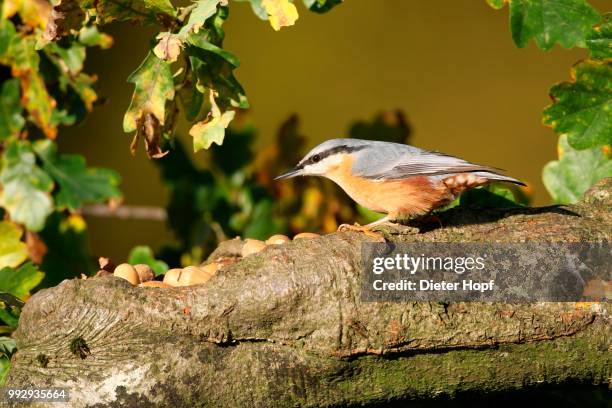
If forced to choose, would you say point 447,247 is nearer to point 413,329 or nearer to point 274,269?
point 413,329

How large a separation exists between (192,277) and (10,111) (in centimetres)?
112

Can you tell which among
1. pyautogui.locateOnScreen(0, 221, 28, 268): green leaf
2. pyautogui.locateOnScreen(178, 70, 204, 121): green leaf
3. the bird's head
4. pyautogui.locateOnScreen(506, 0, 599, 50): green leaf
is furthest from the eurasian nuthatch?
pyautogui.locateOnScreen(0, 221, 28, 268): green leaf

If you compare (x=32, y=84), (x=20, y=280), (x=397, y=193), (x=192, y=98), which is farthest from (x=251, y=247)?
(x=32, y=84)

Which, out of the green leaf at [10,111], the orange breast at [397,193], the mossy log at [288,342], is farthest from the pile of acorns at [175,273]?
the green leaf at [10,111]

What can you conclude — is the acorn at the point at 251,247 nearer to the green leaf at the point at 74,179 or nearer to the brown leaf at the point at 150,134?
the brown leaf at the point at 150,134

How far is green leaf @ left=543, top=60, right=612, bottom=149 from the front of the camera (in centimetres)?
219

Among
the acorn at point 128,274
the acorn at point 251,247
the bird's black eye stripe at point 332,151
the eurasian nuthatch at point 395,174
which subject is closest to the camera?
the acorn at point 128,274

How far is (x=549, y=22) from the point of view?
2.09 meters

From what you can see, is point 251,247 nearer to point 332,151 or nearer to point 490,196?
point 332,151

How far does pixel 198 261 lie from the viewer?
3068 mm

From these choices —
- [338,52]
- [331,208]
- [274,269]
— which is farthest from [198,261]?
[338,52]

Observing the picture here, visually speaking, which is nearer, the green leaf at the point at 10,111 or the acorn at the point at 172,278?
the acorn at the point at 172,278

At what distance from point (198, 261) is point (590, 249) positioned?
153 centimetres

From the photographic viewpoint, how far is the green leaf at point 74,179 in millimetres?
2771
